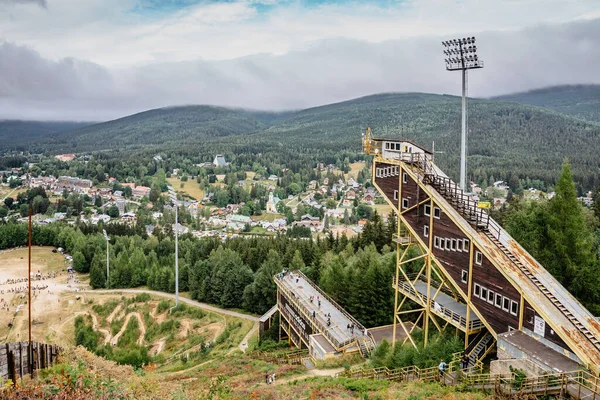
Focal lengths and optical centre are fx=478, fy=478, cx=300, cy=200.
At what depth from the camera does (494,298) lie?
26.1 meters

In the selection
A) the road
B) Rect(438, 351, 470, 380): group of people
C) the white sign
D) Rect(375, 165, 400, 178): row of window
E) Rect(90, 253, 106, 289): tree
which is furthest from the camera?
Rect(90, 253, 106, 289): tree

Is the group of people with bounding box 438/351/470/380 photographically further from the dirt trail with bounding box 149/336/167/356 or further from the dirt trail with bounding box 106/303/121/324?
the dirt trail with bounding box 106/303/121/324

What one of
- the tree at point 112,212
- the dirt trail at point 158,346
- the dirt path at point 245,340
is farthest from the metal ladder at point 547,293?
the tree at point 112,212

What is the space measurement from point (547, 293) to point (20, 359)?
23.7 m

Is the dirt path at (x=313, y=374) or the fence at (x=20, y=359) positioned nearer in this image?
the fence at (x=20, y=359)

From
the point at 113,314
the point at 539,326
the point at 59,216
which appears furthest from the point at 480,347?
the point at 59,216

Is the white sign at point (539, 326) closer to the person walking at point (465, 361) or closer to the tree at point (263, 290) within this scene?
the person walking at point (465, 361)

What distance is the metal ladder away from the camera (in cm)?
2227

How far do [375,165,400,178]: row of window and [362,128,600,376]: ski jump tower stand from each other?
0.24 ft

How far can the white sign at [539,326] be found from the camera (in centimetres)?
2304

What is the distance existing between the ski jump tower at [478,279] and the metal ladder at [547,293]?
5cm

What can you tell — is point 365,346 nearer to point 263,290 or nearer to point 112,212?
point 263,290

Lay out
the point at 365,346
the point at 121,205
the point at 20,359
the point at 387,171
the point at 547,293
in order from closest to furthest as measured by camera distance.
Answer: the point at 20,359
the point at 547,293
the point at 387,171
the point at 365,346
the point at 121,205

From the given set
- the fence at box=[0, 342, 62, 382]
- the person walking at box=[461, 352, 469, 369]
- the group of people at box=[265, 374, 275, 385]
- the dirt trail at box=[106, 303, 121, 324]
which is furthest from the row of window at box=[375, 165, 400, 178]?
the dirt trail at box=[106, 303, 121, 324]
